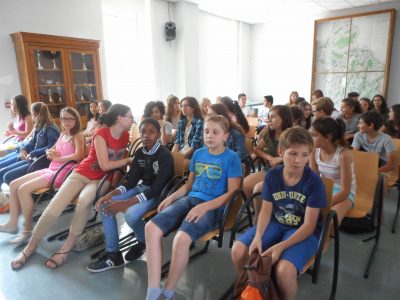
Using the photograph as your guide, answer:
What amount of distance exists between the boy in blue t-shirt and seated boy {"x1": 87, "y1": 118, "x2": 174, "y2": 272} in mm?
763

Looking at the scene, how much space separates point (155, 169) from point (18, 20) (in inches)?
138

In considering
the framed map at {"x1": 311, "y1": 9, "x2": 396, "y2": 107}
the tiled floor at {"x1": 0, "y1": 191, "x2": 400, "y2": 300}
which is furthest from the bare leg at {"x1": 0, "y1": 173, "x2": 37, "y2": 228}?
the framed map at {"x1": 311, "y1": 9, "x2": 396, "y2": 107}

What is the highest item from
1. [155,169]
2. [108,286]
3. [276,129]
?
[276,129]

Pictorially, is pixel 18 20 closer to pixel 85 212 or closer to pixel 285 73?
pixel 85 212

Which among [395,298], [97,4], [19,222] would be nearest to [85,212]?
[19,222]

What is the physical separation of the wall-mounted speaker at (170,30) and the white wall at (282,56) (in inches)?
121

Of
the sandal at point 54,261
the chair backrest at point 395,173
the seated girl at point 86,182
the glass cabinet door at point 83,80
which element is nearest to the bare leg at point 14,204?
the seated girl at point 86,182

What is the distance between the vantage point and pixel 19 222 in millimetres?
2928

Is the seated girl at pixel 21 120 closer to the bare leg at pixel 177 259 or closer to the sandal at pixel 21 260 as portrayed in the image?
the sandal at pixel 21 260

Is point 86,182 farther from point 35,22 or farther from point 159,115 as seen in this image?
point 35,22

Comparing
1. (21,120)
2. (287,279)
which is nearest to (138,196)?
(287,279)

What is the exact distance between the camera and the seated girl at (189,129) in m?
3.22

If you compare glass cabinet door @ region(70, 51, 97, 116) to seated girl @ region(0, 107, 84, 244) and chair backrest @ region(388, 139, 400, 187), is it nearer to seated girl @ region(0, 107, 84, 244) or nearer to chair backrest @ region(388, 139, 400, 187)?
seated girl @ region(0, 107, 84, 244)

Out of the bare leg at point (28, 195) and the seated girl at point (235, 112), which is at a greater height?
the seated girl at point (235, 112)
